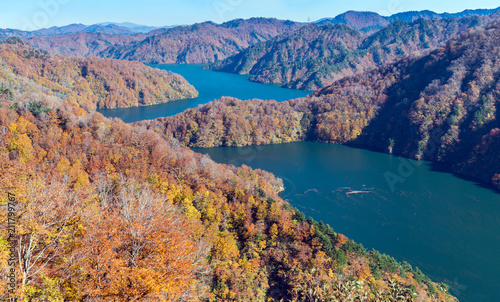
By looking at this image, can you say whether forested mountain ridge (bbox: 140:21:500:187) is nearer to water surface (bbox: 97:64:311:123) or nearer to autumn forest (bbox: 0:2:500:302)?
autumn forest (bbox: 0:2:500:302)

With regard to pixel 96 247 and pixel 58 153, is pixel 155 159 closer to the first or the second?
pixel 58 153

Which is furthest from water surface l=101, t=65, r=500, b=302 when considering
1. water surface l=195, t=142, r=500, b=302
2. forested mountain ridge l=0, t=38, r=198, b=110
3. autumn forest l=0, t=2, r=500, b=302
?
forested mountain ridge l=0, t=38, r=198, b=110

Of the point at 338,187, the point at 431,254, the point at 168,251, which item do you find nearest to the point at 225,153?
the point at 338,187

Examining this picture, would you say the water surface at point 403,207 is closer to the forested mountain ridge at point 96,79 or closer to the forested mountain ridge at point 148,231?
the forested mountain ridge at point 148,231

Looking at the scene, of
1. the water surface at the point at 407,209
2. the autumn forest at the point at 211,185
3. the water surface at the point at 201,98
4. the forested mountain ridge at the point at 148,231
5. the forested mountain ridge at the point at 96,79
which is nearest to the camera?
the forested mountain ridge at the point at 148,231

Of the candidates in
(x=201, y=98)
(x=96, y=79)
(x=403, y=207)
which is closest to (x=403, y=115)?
(x=403, y=207)

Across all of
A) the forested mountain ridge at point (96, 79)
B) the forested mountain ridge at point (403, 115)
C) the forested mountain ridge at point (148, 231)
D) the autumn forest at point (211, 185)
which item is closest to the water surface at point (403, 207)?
the autumn forest at point (211, 185)

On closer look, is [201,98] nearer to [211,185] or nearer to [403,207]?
[211,185]
